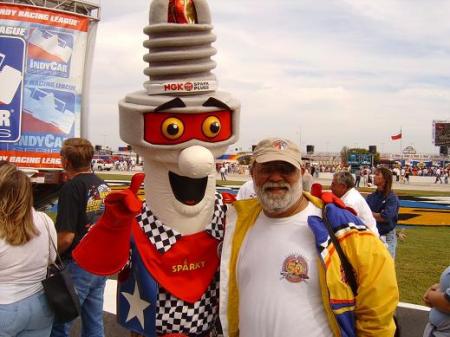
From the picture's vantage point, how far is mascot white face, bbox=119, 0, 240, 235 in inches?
99.9

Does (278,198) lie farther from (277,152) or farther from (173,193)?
(173,193)

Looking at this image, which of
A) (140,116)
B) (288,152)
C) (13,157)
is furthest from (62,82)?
(288,152)

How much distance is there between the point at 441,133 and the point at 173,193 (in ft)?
184

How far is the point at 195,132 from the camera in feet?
8.46

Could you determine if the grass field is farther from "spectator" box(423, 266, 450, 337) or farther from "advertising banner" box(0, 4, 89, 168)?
"advertising banner" box(0, 4, 89, 168)

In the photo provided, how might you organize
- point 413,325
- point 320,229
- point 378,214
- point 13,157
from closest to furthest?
point 320,229
point 413,325
point 378,214
point 13,157

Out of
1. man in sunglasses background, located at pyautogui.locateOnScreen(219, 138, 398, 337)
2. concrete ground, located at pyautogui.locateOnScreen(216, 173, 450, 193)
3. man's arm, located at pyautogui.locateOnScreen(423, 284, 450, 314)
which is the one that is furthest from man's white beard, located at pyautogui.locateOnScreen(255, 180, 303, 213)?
concrete ground, located at pyautogui.locateOnScreen(216, 173, 450, 193)

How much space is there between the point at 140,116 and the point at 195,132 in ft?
0.96

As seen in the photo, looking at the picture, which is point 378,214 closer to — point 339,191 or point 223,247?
point 339,191

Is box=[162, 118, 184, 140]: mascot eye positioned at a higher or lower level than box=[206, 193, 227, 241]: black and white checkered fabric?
higher

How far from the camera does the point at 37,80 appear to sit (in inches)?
314

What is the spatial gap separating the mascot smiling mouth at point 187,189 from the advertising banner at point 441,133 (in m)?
55.0

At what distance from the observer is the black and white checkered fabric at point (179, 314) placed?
246 cm

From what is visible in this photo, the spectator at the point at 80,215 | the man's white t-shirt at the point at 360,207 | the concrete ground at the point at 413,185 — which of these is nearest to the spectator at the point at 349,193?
the man's white t-shirt at the point at 360,207
